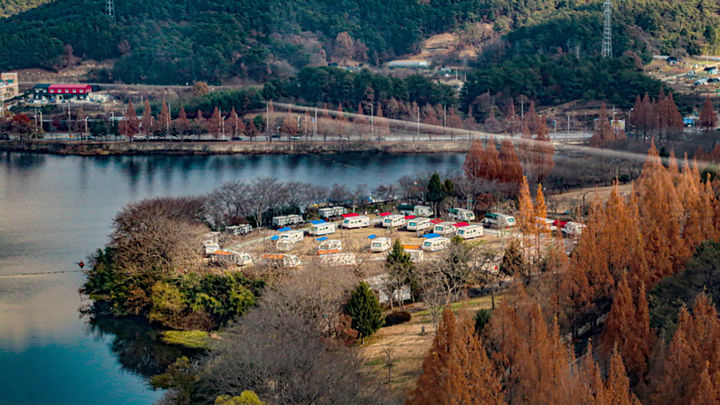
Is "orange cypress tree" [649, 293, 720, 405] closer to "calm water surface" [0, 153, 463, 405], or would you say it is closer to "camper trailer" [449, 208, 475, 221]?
"calm water surface" [0, 153, 463, 405]

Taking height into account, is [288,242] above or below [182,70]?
below

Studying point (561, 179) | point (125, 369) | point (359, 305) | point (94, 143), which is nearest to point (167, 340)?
point (125, 369)

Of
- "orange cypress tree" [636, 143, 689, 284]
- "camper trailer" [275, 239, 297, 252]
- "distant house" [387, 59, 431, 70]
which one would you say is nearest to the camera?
"orange cypress tree" [636, 143, 689, 284]

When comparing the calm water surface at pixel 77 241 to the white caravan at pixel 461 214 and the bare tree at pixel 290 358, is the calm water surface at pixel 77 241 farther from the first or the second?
the white caravan at pixel 461 214

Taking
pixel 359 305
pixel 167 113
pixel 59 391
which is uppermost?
pixel 167 113

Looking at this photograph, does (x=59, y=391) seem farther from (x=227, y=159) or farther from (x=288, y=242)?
(x=227, y=159)

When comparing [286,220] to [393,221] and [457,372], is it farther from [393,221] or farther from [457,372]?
[457,372]

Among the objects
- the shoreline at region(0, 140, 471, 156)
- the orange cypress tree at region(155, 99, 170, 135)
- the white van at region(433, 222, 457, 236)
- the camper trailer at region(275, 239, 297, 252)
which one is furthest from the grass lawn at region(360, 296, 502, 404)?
the orange cypress tree at region(155, 99, 170, 135)
